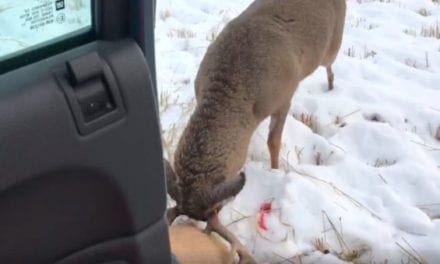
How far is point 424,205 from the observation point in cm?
391

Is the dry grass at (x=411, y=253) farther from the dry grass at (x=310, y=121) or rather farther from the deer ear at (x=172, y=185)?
the dry grass at (x=310, y=121)

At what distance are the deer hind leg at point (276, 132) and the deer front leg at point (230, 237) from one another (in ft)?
2.46

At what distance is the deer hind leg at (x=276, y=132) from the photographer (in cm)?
423

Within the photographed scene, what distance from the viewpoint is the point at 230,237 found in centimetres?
353

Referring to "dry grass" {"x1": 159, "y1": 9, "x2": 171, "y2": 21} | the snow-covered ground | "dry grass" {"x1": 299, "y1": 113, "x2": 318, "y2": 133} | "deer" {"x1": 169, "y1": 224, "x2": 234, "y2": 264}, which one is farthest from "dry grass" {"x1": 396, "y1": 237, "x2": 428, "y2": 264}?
"dry grass" {"x1": 159, "y1": 9, "x2": 171, "y2": 21}

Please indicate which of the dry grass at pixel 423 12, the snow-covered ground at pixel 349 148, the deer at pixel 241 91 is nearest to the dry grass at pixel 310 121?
the snow-covered ground at pixel 349 148

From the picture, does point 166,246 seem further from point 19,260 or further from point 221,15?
point 221,15

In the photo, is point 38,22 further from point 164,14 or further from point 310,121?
point 164,14

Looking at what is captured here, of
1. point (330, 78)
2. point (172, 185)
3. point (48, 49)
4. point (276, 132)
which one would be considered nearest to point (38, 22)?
point (48, 49)

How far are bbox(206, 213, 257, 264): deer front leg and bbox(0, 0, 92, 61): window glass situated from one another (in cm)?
143

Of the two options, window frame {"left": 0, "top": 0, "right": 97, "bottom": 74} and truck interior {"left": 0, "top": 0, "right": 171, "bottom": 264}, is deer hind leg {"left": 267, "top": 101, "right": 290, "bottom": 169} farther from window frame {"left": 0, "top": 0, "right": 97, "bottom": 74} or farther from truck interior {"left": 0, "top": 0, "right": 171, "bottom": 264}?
window frame {"left": 0, "top": 0, "right": 97, "bottom": 74}

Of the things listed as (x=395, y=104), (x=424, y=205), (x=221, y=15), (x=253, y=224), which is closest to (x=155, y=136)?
(x=253, y=224)

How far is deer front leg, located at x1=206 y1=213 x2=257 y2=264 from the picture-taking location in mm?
3451

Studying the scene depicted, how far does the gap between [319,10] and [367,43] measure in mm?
1294
